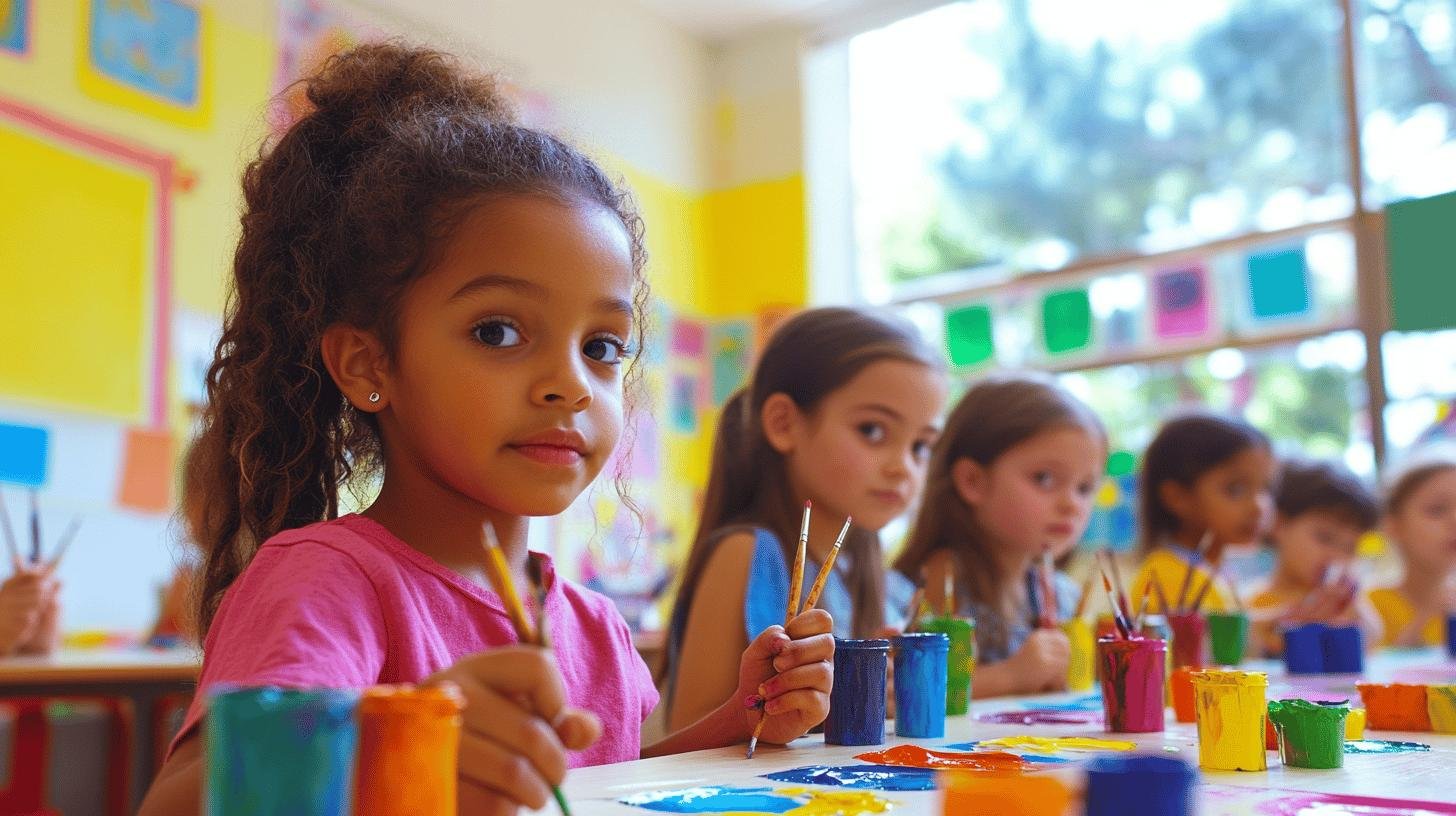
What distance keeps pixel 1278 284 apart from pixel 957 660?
291cm

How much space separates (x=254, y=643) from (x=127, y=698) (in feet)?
7.75

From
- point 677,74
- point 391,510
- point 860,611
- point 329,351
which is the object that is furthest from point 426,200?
point 677,74

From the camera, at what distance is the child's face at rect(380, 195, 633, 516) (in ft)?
3.25

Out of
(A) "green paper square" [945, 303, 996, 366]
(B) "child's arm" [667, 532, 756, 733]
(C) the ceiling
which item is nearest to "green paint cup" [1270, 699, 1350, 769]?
(B) "child's arm" [667, 532, 756, 733]

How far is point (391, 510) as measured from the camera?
109cm

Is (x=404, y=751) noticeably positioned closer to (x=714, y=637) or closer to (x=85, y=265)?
(x=714, y=637)

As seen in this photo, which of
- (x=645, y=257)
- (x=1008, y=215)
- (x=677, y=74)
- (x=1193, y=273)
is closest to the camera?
(x=645, y=257)

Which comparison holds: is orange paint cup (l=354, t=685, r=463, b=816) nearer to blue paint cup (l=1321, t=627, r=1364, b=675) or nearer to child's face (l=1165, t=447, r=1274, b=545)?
blue paint cup (l=1321, t=627, r=1364, b=675)

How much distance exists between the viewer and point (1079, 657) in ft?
6.01

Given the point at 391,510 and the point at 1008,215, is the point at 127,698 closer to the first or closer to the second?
the point at 391,510

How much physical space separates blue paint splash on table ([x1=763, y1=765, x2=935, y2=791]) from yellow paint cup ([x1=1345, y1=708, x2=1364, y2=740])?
47 cm

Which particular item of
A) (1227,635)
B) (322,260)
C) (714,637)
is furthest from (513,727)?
(1227,635)

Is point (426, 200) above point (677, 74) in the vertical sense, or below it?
below

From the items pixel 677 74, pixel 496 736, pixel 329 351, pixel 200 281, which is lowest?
pixel 496 736
